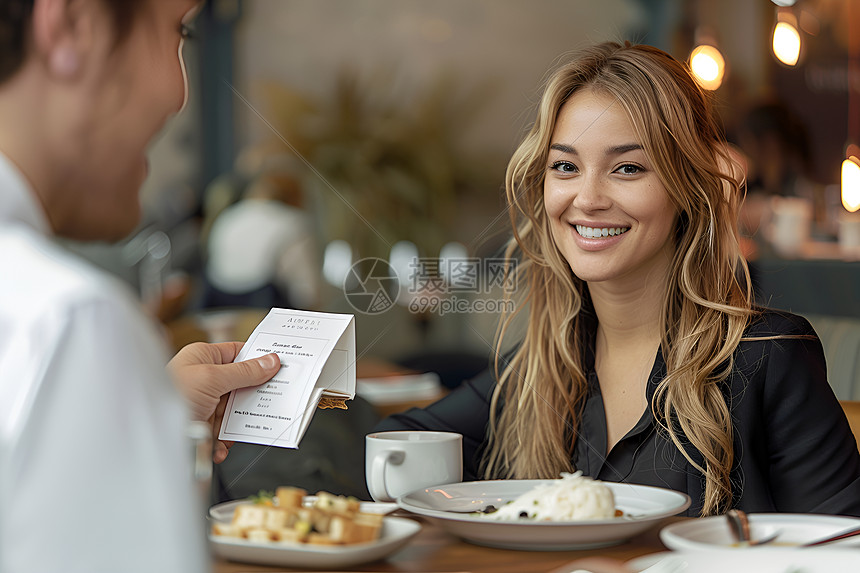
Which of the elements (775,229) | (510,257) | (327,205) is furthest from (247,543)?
(775,229)

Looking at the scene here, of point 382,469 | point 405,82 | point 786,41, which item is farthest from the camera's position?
point 405,82

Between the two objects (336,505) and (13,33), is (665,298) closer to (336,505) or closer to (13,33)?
(336,505)

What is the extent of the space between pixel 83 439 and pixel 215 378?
393 mm

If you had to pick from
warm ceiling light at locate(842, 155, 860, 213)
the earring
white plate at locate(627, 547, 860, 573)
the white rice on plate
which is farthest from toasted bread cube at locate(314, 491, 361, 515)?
warm ceiling light at locate(842, 155, 860, 213)

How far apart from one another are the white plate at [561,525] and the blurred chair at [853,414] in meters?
0.37

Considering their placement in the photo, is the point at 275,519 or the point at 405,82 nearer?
the point at 275,519

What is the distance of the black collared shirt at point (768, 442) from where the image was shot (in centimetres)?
85

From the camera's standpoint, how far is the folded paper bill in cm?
66

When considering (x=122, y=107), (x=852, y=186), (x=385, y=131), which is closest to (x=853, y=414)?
(x=122, y=107)

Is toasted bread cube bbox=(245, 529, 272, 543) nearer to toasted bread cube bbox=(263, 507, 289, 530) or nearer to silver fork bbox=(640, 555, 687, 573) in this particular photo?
toasted bread cube bbox=(263, 507, 289, 530)

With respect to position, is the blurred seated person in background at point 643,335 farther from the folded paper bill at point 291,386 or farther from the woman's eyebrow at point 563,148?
the folded paper bill at point 291,386

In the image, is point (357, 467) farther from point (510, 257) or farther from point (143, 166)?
point (143, 166)

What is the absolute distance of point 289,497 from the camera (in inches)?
22.5

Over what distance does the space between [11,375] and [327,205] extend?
1.11m
